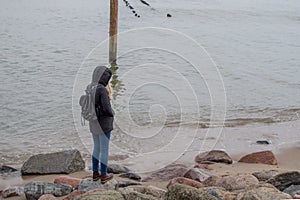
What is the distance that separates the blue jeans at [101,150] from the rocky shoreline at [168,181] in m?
0.25

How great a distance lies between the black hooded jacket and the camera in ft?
20.6

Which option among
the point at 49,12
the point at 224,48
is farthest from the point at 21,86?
the point at 49,12

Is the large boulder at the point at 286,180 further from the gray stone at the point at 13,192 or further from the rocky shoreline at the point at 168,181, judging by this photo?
the gray stone at the point at 13,192

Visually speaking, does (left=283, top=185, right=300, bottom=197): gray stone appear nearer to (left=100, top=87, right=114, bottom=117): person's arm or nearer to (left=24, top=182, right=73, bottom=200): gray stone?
(left=100, top=87, right=114, bottom=117): person's arm

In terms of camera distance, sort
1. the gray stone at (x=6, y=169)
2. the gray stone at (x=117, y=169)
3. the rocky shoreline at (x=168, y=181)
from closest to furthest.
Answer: the rocky shoreline at (x=168, y=181), the gray stone at (x=117, y=169), the gray stone at (x=6, y=169)

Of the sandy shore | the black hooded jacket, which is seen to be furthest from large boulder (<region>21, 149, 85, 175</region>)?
the black hooded jacket

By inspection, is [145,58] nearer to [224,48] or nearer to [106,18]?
[224,48]

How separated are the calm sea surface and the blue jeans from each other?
2.58 m

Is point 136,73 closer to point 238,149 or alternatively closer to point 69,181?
point 238,149

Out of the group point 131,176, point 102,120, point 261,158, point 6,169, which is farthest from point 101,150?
point 261,158

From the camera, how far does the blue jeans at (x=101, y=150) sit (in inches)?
266

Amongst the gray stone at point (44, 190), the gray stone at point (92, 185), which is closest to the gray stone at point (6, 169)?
the gray stone at point (44, 190)

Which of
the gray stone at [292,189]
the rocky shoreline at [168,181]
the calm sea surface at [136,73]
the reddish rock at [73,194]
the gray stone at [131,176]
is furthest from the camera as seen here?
the calm sea surface at [136,73]

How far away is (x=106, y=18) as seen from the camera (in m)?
36.8
